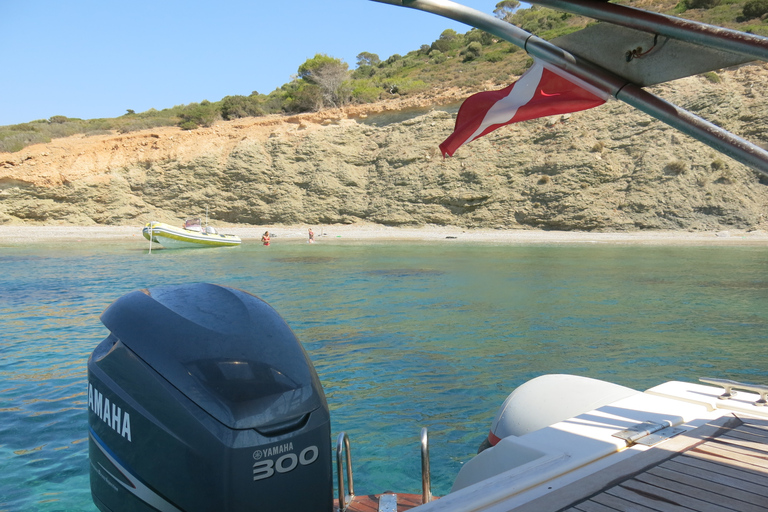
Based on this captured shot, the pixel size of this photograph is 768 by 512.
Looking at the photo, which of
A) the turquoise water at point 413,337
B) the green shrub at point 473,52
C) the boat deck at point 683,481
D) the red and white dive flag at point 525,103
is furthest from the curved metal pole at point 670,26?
the green shrub at point 473,52

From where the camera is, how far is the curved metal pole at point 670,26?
5.61 feet

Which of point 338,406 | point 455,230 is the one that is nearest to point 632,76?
point 338,406

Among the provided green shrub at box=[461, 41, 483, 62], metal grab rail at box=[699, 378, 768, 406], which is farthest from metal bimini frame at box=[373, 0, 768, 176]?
green shrub at box=[461, 41, 483, 62]

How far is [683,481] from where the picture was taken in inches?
74.5

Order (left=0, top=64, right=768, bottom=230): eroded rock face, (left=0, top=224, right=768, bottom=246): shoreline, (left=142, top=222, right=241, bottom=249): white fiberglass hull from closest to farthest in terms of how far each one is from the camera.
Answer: (left=142, top=222, right=241, bottom=249): white fiberglass hull
(left=0, top=224, right=768, bottom=246): shoreline
(left=0, top=64, right=768, bottom=230): eroded rock face

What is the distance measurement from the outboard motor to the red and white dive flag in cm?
149

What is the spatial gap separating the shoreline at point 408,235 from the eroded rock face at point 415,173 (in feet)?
2.89

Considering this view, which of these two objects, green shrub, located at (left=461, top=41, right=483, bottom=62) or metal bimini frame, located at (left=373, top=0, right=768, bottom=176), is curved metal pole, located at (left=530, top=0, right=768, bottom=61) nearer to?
metal bimini frame, located at (left=373, top=0, right=768, bottom=176)

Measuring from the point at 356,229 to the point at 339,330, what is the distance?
2688 cm

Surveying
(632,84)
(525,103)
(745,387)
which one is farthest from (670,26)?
(745,387)

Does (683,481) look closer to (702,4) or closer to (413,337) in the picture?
(413,337)

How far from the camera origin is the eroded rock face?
3194 centimetres

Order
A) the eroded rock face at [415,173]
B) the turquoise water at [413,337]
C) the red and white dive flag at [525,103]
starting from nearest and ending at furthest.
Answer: the red and white dive flag at [525,103] → the turquoise water at [413,337] → the eroded rock face at [415,173]

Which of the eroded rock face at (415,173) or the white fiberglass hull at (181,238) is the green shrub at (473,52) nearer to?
the eroded rock face at (415,173)
